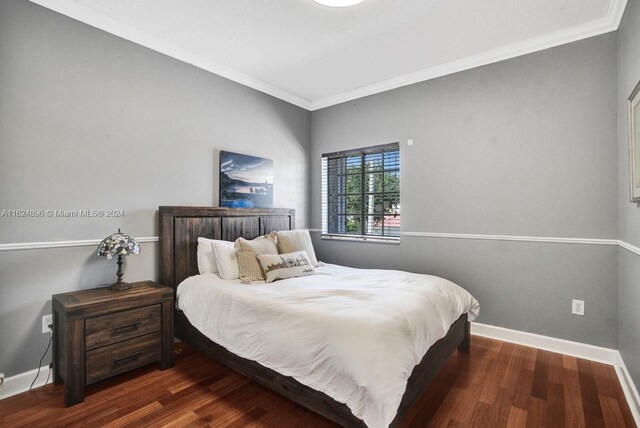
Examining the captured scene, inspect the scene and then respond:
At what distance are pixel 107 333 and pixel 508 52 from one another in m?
4.10

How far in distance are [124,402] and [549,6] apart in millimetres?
4120

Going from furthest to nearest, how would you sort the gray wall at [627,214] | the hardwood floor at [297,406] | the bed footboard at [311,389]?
1. the gray wall at [627,214]
2. the hardwood floor at [297,406]
3. the bed footboard at [311,389]

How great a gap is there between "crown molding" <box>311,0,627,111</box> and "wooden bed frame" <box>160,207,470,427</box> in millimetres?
1918

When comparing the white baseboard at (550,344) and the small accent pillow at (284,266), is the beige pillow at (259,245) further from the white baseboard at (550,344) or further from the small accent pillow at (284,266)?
the white baseboard at (550,344)

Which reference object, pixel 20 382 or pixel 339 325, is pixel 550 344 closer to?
pixel 339 325

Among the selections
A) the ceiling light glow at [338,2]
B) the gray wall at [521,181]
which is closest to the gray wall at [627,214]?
the gray wall at [521,181]

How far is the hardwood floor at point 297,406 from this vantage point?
186 centimetres

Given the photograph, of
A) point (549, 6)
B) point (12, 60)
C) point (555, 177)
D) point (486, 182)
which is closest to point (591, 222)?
point (555, 177)

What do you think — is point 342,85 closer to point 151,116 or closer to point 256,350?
point 151,116

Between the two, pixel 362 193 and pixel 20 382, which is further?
pixel 362 193

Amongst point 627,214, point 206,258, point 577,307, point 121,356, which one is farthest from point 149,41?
point 577,307

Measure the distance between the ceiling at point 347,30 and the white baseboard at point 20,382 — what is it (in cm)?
265

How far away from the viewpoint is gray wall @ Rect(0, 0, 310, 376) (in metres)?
2.16

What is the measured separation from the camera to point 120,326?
224 cm
